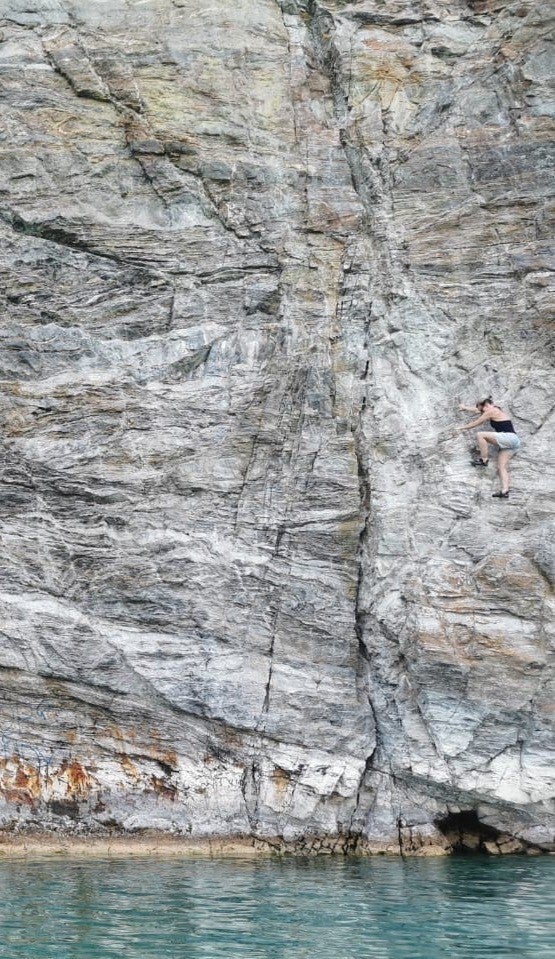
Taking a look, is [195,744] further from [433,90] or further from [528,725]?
[433,90]

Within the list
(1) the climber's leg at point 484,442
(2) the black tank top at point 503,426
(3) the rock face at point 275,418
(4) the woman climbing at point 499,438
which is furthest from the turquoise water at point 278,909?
(2) the black tank top at point 503,426

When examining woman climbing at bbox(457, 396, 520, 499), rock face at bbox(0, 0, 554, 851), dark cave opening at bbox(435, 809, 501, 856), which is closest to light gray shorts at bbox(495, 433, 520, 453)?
woman climbing at bbox(457, 396, 520, 499)

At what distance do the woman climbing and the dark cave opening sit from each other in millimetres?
Answer: 5044

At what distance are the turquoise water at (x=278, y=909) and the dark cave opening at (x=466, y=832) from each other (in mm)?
776

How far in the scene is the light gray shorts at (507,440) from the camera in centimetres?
1532

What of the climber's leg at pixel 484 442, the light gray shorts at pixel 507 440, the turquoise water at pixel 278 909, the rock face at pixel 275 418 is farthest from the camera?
the climber's leg at pixel 484 442

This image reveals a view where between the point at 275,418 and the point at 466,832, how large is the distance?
7249 millimetres

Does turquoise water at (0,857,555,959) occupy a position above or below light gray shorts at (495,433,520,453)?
below

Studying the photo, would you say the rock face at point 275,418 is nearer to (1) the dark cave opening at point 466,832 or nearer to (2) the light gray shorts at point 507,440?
(1) the dark cave opening at point 466,832

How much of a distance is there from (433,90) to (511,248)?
3.23 meters

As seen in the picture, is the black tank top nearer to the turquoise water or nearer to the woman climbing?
the woman climbing

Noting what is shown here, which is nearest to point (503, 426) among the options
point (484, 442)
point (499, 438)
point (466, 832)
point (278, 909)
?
point (499, 438)

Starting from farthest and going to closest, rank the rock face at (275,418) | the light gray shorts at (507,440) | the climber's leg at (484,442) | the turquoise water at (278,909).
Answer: the climber's leg at (484,442), the light gray shorts at (507,440), the rock face at (275,418), the turquoise water at (278,909)

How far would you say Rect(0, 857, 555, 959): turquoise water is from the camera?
9758 millimetres
